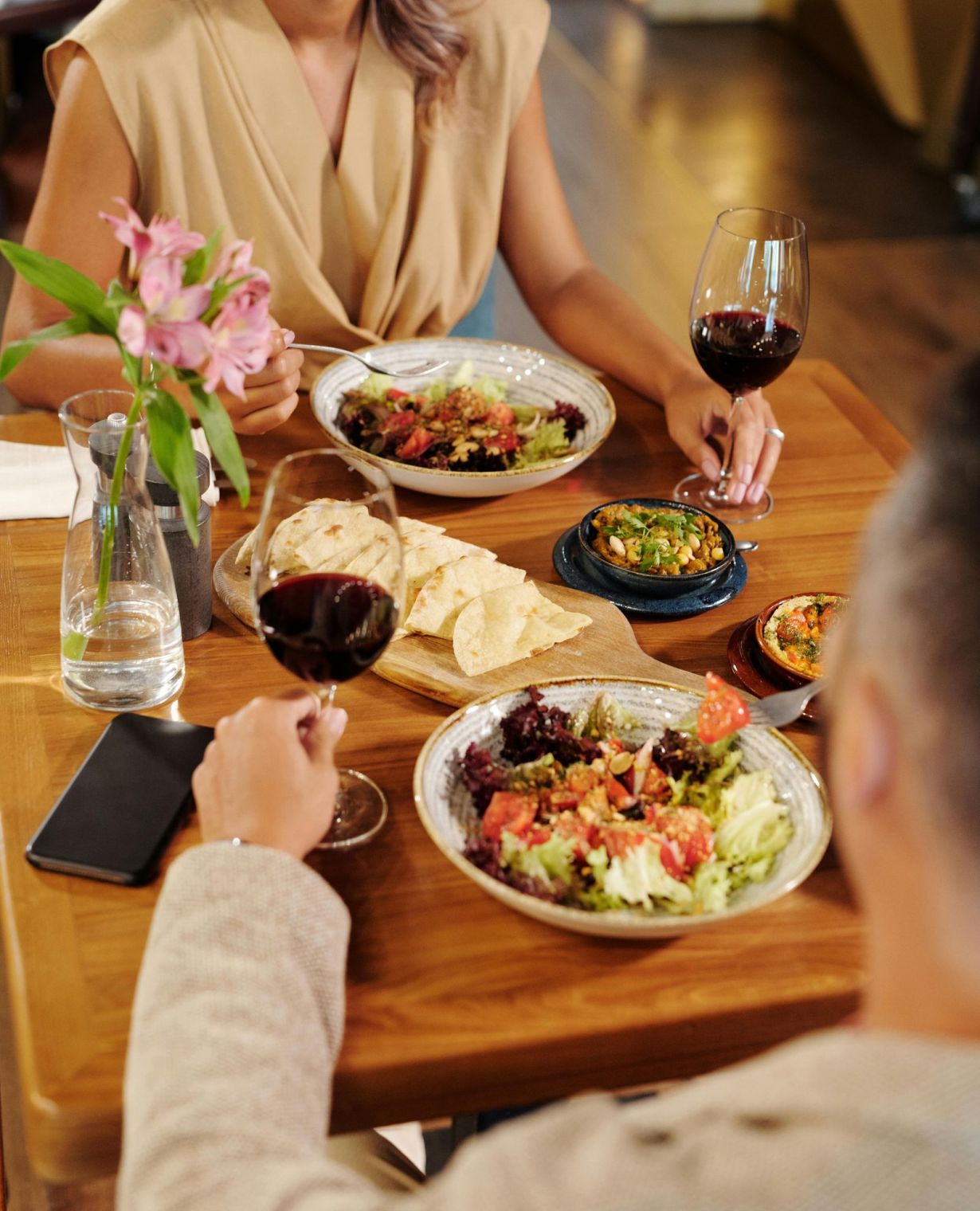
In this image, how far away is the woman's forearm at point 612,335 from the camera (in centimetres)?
197

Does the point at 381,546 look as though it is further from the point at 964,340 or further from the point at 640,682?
the point at 964,340

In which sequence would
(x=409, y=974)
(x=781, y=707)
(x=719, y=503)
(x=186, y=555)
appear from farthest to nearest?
(x=719, y=503), (x=186, y=555), (x=781, y=707), (x=409, y=974)

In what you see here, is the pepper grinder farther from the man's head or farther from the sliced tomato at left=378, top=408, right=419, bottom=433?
the man's head

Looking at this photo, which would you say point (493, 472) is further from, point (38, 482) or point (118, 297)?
point (118, 297)

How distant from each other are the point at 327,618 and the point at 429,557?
0.42 meters

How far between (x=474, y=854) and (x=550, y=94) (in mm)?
6984

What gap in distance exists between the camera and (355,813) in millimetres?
1144

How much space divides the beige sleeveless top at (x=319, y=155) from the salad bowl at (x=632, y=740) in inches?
44.9

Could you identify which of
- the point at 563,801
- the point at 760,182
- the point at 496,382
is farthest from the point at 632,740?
the point at 760,182

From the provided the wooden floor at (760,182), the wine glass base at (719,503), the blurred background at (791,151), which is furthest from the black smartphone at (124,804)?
the wooden floor at (760,182)

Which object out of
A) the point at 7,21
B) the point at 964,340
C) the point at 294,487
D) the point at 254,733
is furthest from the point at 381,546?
the point at 964,340

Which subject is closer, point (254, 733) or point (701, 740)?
point (254, 733)

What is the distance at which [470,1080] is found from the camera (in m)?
0.95

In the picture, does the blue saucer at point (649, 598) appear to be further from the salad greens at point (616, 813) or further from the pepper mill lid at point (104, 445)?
the pepper mill lid at point (104, 445)
